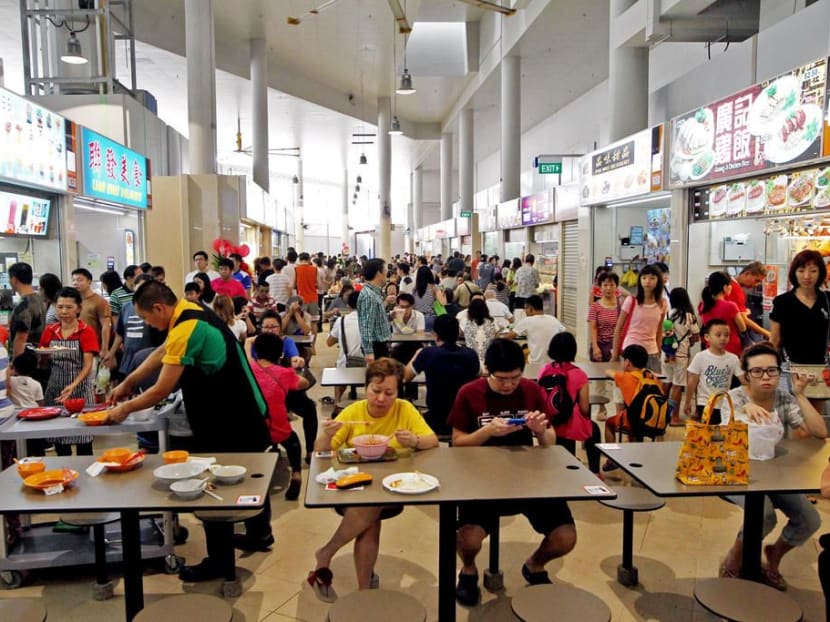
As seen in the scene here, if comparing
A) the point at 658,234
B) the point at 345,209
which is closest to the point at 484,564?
the point at 658,234

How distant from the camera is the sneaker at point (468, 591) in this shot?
2965 millimetres

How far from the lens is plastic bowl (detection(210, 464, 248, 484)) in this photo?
240 centimetres

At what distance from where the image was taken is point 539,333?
5.39 m

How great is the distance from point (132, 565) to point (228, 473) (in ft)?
1.77

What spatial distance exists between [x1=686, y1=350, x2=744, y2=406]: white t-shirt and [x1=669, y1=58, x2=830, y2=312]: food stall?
1.46 metres

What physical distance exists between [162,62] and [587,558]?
1372 cm

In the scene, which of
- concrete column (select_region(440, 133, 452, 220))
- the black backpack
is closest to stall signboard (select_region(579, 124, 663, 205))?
the black backpack

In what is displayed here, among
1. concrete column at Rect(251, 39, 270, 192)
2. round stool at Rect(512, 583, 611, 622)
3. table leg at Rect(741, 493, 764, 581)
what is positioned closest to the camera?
round stool at Rect(512, 583, 611, 622)

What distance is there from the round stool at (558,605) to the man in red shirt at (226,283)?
5814 mm

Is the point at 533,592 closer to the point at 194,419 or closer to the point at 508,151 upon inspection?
the point at 194,419

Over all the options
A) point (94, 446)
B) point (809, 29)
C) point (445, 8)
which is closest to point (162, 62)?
point (445, 8)

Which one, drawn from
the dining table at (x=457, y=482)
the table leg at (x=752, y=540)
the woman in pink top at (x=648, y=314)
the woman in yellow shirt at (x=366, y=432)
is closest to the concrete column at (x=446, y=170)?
the woman in pink top at (x=648, y=314)

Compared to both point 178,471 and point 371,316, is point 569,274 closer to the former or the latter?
point 371,316

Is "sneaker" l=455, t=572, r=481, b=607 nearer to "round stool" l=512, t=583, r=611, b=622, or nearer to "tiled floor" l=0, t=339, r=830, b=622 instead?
"tiled floor" l=0, t=339, r=830, b=622
